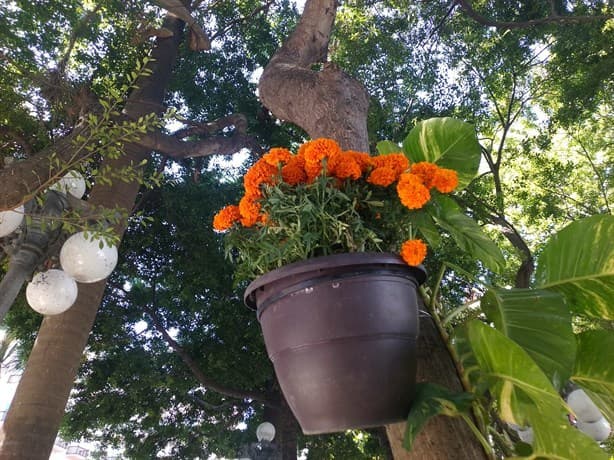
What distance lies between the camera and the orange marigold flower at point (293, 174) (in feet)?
3.87

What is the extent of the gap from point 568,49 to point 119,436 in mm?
9259

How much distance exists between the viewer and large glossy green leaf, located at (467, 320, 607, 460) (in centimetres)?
83

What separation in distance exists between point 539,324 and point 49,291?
227cm

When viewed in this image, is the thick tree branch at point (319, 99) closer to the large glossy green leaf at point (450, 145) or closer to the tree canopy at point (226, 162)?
the large glossy green leaf at point (450, 145)

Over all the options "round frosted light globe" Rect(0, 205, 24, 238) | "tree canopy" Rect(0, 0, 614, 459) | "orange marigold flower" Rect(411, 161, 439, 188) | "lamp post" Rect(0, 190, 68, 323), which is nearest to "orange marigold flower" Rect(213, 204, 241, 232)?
"orange marigold flower" Rect(411, 161, 439, 188)

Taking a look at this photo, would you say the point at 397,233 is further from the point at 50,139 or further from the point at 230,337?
the point at 230,337

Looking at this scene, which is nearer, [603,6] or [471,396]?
[471,396]

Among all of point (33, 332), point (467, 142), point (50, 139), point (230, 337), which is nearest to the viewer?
point (467, 142)

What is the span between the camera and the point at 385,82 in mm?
6652

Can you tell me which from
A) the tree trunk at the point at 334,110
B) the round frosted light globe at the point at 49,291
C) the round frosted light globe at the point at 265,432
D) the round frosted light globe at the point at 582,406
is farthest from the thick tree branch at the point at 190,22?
the round frosted light globe at the point at 265,432

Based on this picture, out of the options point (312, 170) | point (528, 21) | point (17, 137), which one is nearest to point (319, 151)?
point (312, 170)

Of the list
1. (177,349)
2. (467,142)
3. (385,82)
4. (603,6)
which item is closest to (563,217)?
(603,6)

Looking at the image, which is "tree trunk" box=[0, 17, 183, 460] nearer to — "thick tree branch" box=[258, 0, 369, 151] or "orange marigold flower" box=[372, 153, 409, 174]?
"thick tree branch" box=[258, 0, 369, 151]

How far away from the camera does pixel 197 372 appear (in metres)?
6.27
